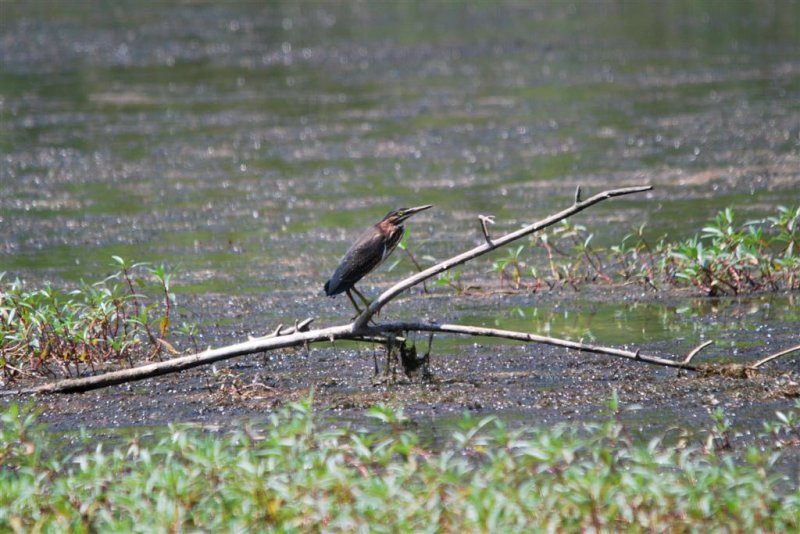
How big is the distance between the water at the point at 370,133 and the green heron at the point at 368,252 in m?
1.88

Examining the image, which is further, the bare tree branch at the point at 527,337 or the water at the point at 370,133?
the water at the point at 370,133

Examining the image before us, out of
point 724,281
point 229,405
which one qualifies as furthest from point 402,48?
point 229,405

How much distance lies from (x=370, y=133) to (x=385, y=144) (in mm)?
789

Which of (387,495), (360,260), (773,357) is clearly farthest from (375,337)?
→ (387,495)

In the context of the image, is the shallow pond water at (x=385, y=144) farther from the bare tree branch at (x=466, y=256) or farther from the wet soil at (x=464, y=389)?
the bare tree branch at (x=466, y=256)

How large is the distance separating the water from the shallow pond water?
54 mm

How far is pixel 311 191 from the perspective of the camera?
14617 millimetres

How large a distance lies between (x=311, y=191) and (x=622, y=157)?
3.60 metres

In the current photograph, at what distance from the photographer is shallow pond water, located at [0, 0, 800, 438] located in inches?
419

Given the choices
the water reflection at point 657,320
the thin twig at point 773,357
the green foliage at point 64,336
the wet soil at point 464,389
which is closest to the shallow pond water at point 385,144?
the water reflection at point 657,320

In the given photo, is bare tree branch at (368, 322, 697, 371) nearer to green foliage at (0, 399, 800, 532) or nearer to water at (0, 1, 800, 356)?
water at (0, 1, 800, 356)

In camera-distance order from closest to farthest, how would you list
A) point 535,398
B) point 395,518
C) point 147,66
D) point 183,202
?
point 395,518
point 535,398
point 183,202
point 147,66

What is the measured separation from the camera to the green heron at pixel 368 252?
25.5 feet

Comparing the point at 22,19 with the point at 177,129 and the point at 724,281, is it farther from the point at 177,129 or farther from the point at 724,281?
the point at 724,281
